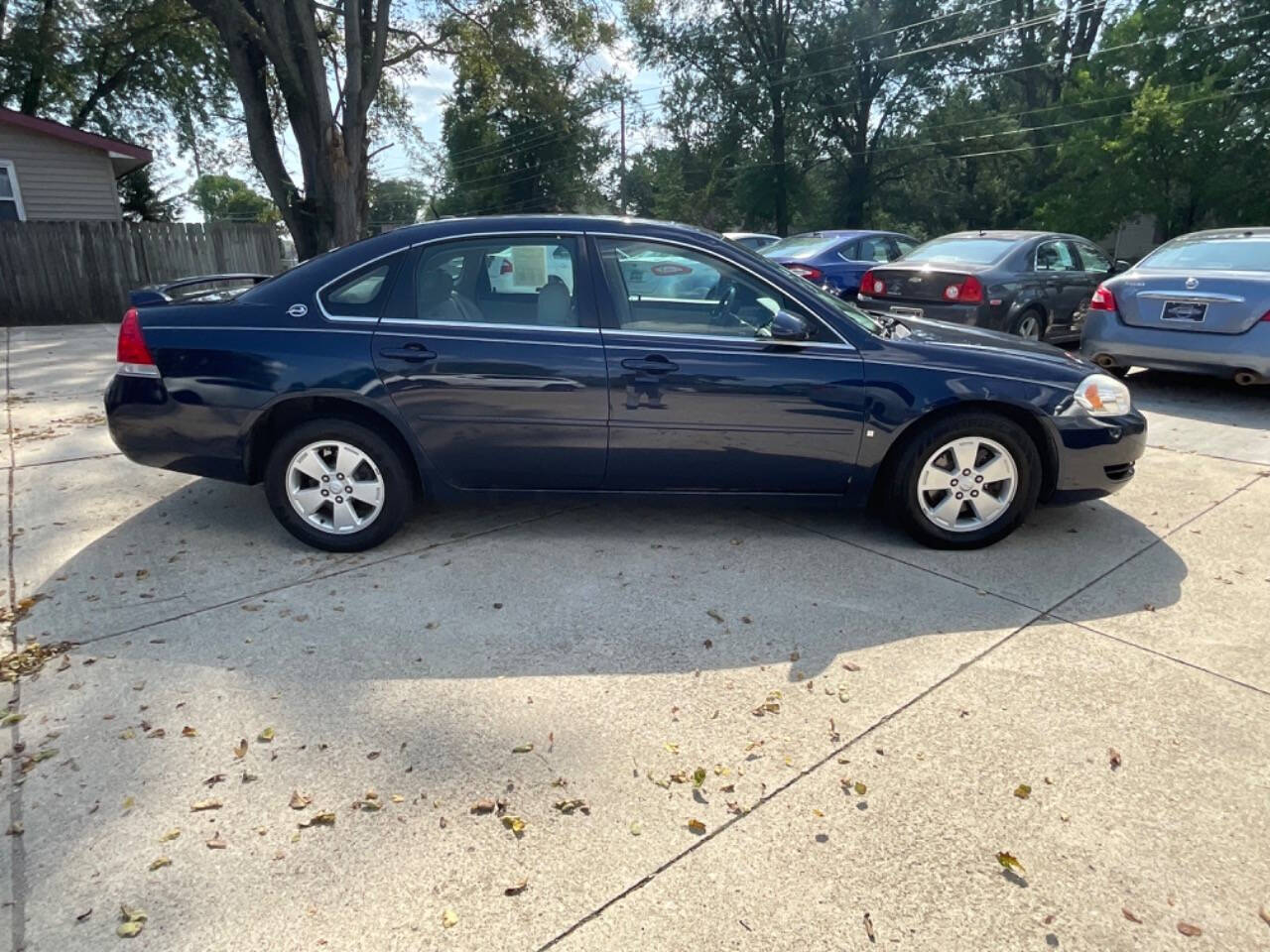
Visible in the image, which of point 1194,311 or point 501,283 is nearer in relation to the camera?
point 501,283

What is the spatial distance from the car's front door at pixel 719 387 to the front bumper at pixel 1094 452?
107cm

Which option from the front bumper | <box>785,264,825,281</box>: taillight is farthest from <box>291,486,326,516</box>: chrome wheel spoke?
<box>785,264,825,281</box>: taillight

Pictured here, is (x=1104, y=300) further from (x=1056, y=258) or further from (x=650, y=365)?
(x=650, y=365)

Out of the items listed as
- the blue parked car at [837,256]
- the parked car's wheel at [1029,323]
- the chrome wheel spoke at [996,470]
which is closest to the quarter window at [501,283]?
the chrome wheel spoke at [996,470]

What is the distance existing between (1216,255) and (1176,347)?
108 centimetres

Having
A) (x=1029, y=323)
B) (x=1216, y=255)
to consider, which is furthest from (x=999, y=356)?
(x=1029, y=323)

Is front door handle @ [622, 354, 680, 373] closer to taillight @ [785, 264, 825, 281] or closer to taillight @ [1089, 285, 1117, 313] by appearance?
taillight @ [1089, 285, 1117, 313]

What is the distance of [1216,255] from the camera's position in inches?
281

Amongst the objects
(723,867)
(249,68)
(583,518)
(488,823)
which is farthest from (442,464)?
(249,68)

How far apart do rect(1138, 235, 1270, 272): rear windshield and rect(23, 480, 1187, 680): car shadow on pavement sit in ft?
12.6

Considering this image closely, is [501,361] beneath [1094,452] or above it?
above

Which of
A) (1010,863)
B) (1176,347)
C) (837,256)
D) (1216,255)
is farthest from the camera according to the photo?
(837,256)

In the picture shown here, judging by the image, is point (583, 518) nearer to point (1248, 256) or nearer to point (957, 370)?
point (957, 370)

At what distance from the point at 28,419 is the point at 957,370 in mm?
7097
